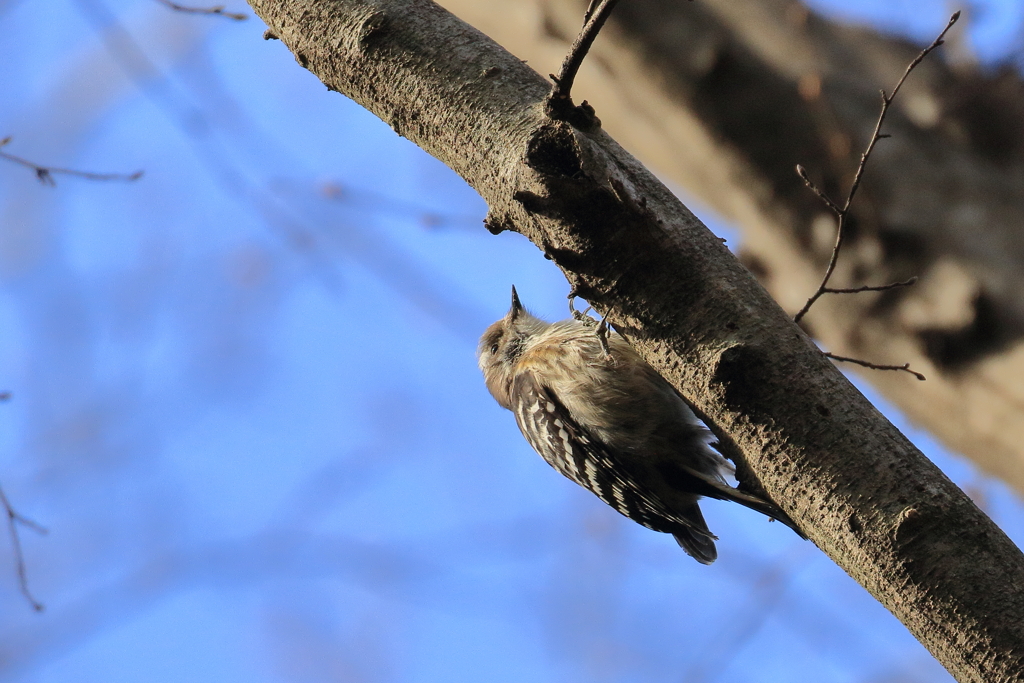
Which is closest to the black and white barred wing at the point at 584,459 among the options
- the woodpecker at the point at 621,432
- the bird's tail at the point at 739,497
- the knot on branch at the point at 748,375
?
the woodpecker at the point at 621,432

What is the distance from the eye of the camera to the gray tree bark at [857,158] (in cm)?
430

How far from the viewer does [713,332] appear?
210cm

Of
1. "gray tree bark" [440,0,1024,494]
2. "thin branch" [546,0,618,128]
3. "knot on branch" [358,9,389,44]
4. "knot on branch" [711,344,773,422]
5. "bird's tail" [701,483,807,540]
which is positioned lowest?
"bird's tail" [701,483,807,540]

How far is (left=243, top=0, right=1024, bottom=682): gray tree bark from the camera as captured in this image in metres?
1.88

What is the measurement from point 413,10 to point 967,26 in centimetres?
362

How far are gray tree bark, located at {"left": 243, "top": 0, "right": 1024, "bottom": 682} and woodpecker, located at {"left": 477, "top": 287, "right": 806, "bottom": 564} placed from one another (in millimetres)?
1534

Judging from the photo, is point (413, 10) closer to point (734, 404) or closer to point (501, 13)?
point (734, 404)

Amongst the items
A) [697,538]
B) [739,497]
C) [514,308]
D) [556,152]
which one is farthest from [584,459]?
[556,152]

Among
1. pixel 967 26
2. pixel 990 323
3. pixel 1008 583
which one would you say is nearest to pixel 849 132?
pixel 967 26

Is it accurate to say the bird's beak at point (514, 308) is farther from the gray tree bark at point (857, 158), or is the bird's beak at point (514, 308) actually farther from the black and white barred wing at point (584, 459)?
the gray tree bark at point (857, 158)

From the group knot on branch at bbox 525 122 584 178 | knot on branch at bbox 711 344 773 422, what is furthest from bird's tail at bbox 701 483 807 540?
knot on branch at bbox 525 122 584 178

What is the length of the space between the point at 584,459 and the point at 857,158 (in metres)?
2.26

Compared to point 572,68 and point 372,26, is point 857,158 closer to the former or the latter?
point 572,68

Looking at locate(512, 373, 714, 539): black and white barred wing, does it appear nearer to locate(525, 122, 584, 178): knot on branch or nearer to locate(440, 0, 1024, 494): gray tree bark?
locate(440, 0, 1024, 494): gray tree bark
